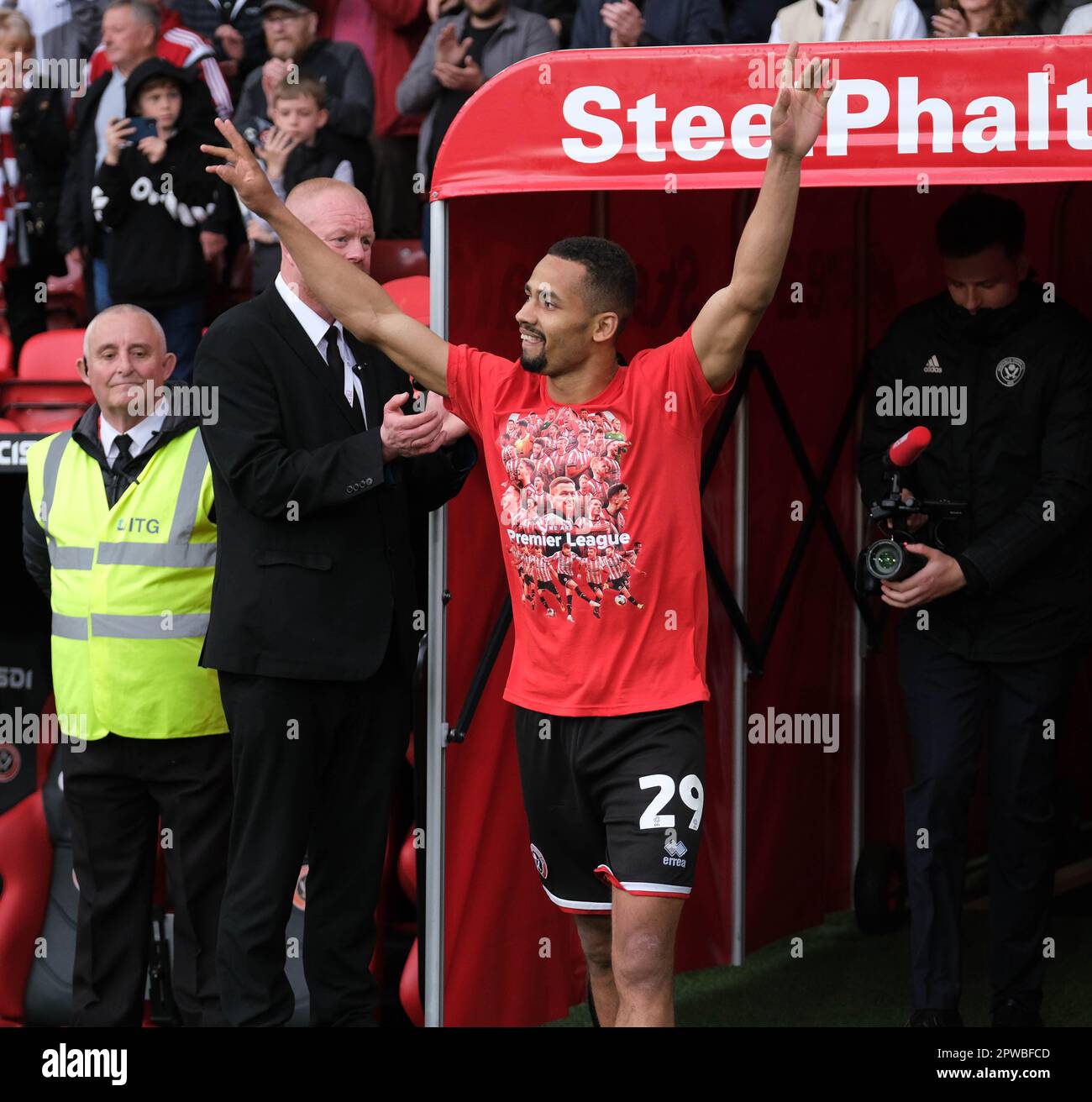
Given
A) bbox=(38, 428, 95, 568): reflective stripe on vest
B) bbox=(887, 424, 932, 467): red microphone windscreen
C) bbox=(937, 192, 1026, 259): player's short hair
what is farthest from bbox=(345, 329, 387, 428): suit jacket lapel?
bbox=(937, 192, 1026, 259): player's short hair

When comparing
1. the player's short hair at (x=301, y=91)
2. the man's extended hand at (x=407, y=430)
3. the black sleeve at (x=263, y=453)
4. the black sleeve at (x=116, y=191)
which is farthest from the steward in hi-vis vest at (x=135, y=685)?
the player's short hair at (x=301, y=91)

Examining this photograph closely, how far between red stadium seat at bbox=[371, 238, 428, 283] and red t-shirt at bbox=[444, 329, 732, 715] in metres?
3.29

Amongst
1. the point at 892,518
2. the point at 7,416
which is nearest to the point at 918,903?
the point at 892,518

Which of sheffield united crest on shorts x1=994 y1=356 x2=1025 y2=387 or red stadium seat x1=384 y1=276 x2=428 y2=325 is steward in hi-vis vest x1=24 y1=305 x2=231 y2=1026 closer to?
red stadium seat x1=384 y1=276 x2=428 y2=325

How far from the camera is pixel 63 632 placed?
4.58m

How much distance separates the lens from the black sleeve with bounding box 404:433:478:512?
13.6 feet

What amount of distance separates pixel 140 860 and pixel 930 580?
2.10 m

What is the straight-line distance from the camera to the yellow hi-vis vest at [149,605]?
4387 mm

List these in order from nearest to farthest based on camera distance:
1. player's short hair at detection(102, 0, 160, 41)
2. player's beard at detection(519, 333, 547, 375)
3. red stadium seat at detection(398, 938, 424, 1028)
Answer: player's beard at detection(519, 333, 547, 375)
red stadium seat at detection(398, 938, 424, 1028)
player's short hair at detection(102, 0, 160, 41)

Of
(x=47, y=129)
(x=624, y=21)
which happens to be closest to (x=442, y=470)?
(x=624, y=21)

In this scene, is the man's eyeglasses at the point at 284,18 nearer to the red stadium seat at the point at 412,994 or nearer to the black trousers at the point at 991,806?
the black trousers at the point at 991,806

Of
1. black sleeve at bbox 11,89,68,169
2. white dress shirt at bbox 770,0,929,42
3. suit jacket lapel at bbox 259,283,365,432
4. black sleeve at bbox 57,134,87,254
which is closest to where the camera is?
suit jacket lapel at bbox 259,283,365,432

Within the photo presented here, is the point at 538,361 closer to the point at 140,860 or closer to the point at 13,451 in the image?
the point at 140,860

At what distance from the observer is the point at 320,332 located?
4199 mm
